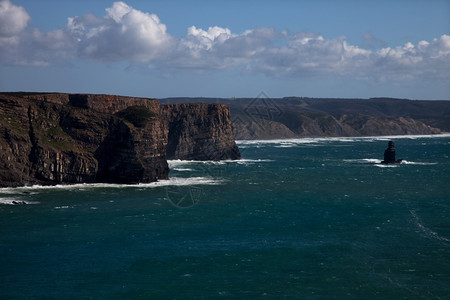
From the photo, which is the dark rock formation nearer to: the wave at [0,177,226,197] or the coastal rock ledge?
the coastal rock ledge

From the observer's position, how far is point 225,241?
229 feet

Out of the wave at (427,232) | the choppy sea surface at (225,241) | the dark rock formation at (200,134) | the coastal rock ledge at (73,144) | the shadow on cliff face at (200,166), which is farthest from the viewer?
the dark rock formation at (200,134)

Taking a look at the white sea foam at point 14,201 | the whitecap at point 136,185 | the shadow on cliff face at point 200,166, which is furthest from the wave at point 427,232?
the white sea foam at point 14,201

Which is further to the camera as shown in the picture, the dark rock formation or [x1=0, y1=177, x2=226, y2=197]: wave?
the dark rock formation

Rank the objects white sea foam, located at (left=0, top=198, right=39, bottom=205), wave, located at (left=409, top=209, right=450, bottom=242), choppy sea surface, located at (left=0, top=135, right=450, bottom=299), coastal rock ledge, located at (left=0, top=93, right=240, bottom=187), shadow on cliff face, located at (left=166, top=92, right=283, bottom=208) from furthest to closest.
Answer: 1. coastal rock ledge, located at (left=0, top=93, right=240, bottom=187)
2. shadow on cliff face, located at (left=166, top=92, right=283, bottom=208)
3. white sea foam, located at (left=0, top=198, right=39, bottom=205)
4. wave, located at (left=409, top=209, right=450, bottom=242)
5. choppy sea surface, located at (left=0, top=135, right=450, bottom=299)

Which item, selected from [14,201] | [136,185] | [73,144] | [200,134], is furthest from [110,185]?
[200,134]

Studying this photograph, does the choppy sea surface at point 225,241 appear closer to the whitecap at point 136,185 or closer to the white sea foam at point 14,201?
the white sea foam at point 14,201

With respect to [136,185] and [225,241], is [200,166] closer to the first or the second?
[136,185]

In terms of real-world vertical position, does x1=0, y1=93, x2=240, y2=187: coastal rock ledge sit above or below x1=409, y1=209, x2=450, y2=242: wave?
above

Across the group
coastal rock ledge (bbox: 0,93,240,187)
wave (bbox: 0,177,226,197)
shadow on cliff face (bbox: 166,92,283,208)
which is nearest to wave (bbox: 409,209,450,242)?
shadow on cliff face (bbox: 166,92,283,208)

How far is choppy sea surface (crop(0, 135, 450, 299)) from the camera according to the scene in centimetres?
5297

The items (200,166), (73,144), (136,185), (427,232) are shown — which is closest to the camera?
(427,232)

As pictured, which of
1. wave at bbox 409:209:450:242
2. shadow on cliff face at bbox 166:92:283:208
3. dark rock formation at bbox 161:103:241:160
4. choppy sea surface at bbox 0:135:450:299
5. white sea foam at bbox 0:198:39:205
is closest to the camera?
choppy sea surface at bbox 0:135:450:299

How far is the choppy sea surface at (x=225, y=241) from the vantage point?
53.0 metres
